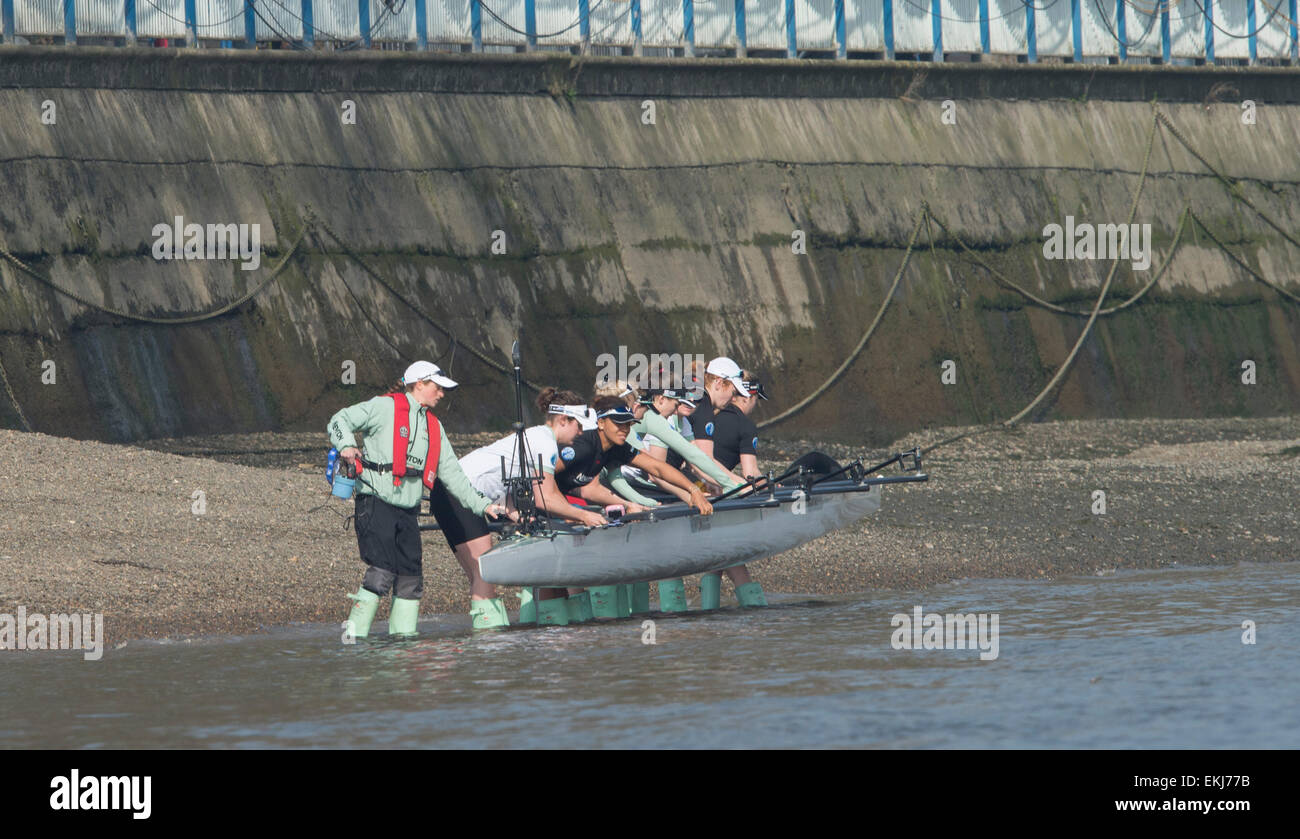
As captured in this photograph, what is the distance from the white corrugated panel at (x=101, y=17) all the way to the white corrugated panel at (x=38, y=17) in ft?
0.81

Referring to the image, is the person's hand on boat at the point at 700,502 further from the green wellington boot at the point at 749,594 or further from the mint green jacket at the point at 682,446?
the green wellington boot at the point at 749,594

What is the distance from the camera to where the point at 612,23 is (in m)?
26.5

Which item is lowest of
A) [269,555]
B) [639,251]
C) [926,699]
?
[926,699]

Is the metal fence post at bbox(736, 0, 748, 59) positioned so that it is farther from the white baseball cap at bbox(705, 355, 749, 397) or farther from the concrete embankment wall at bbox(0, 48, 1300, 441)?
the white baseball cap at bbox(705, 355, 749, 397)

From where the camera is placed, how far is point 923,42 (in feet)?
95.7

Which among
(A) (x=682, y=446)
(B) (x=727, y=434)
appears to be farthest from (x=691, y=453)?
(B) (x=727, y=434)

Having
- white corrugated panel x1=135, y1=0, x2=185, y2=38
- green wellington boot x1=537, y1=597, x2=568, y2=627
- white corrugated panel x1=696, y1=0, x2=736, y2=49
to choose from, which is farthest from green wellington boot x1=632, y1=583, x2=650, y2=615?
white corrugated panel x1=696, y1=0, x2=736, y2=49

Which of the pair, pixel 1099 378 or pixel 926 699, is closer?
pixel 926 699

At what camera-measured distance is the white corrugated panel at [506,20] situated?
25469 mm

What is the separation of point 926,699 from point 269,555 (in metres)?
7.32

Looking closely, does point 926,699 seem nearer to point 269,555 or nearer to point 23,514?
point 269,555

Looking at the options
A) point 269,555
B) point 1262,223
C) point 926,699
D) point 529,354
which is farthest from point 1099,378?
point 926,699

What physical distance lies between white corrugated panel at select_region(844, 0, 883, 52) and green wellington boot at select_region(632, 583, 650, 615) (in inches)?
675

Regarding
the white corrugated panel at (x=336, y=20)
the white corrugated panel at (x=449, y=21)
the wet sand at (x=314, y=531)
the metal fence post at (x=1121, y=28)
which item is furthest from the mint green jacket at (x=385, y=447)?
the metal fence post at (x=1121, y=28)
